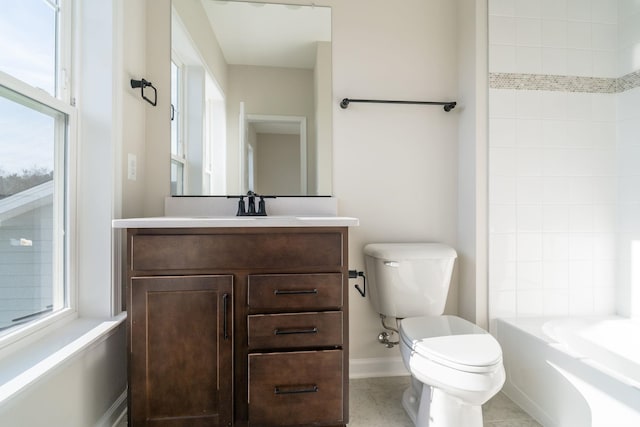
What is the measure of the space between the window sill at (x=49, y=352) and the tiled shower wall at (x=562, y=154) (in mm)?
1851

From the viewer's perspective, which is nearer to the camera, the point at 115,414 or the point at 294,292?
the point at 294,292

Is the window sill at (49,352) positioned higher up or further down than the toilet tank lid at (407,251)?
further down

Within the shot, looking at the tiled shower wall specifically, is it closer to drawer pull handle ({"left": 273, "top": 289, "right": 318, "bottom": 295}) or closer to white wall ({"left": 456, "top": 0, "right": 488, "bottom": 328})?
white wall ({"left": 456, "top": 0, "right": 488, "bottom": 328})

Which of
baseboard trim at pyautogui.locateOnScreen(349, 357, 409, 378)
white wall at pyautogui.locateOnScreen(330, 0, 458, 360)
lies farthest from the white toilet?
baseboard trim at pyautogui.locateOnScreen(349, 357, 409, 378)

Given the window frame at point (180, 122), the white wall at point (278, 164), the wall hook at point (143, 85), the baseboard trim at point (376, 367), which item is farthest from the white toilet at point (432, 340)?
the wall hook at point (143, 85)

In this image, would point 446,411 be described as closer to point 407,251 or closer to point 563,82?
point 407,251

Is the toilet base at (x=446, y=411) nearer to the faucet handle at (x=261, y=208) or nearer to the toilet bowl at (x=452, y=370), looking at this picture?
the toilet bowl at (x=452, y=370)

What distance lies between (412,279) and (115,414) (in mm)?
1453

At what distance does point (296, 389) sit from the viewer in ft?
4.21

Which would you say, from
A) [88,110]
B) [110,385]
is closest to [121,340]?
[110,385]

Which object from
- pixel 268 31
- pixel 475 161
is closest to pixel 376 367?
pixel 475 161

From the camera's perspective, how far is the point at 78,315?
140 centimetres

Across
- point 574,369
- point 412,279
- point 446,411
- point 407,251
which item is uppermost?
Answer: point 407,251

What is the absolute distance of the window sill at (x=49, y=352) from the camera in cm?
90
